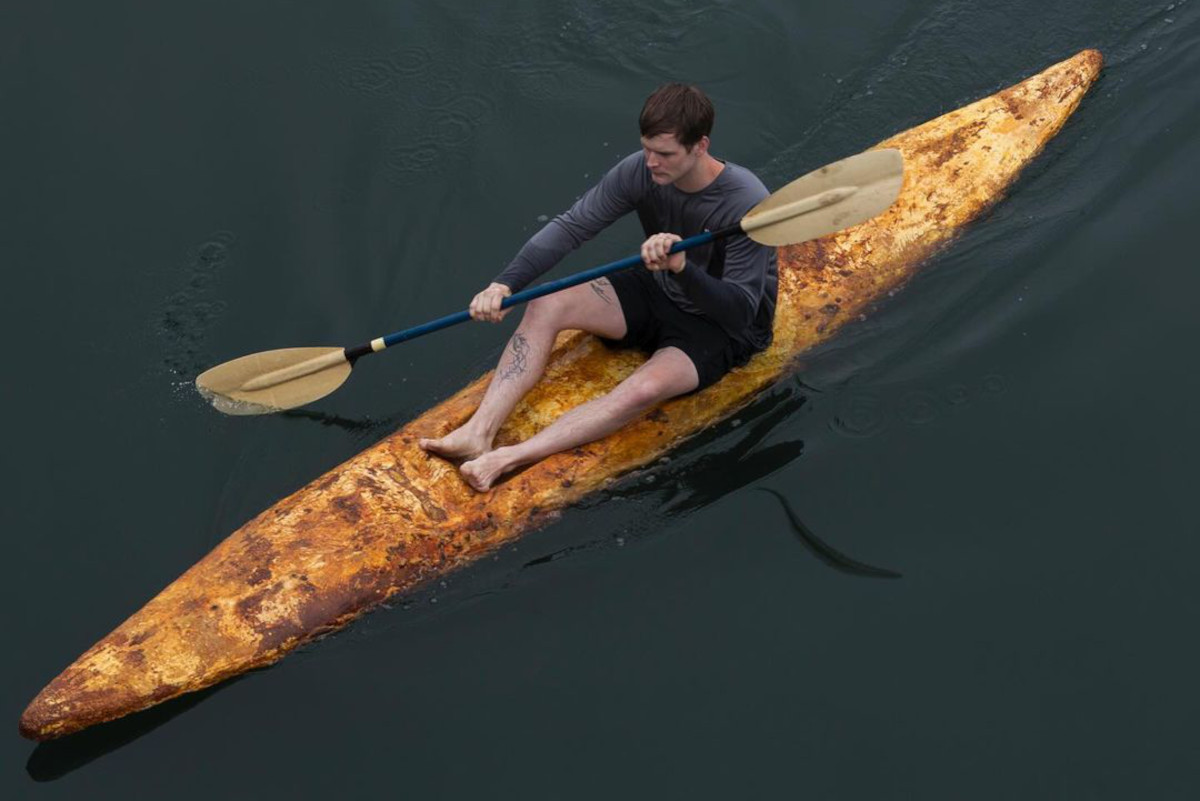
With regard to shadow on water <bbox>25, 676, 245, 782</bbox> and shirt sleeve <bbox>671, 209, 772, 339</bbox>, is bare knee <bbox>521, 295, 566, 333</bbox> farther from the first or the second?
shadow on water <bbox>25, 676, 245, 782</bbox>

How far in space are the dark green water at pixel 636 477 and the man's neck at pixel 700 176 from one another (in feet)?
3.63

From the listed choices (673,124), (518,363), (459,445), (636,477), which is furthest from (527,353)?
(673,124)

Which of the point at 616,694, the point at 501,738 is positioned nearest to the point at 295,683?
the point at 501,738

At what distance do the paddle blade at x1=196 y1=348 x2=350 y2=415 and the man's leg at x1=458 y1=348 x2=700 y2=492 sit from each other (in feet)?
2.63

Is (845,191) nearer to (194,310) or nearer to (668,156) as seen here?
(668,156)

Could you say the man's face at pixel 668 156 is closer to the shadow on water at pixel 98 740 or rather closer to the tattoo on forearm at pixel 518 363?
the tattoo on forearm at pixel 518 363

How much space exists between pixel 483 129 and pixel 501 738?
3.45 m

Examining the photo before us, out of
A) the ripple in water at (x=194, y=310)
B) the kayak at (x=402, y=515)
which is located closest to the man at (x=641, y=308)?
the kayak at (x=402, y=515)

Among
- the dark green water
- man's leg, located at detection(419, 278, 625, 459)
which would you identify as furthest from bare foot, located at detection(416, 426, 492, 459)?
the dark green water

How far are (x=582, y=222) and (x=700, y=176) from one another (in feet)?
1.63

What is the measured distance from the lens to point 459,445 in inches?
205

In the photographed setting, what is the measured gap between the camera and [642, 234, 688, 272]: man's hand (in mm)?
4730

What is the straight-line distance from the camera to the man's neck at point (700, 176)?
5012 mm

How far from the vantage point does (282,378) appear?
5.66 metres
